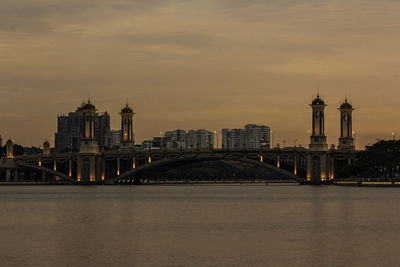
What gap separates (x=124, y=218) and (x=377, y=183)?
89500 mm

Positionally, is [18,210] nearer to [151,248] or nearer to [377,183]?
[151,248]

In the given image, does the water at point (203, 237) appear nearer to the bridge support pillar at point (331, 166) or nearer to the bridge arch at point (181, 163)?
the bridge arch at point (181, 163)

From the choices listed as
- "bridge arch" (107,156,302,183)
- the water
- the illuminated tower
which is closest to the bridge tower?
the illuminated tower

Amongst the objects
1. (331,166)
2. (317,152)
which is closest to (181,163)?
(317,152)

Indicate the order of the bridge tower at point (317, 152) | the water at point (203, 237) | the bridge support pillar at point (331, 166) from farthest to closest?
the bridge support pillar at point (331, 166)
the bridge tower at point (317, 152)
the water at point (203, 237)

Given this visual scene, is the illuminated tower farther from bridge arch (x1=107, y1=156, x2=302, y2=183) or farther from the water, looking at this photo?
the water

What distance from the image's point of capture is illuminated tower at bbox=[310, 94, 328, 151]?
188500mm

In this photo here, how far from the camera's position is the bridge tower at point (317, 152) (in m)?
184

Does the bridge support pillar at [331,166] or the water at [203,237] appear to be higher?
the bridge support pillar at [331,166]

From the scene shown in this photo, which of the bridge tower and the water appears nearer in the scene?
the water

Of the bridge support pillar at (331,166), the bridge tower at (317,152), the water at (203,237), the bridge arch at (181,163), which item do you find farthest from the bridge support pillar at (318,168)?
the water at (203,237)

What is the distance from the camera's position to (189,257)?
150 feet

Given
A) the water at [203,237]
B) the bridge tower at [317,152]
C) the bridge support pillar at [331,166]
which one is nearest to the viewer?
the water at [203,237]

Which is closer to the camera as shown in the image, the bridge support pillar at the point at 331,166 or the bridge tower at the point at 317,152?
the bridge tower at the point at 317,152
